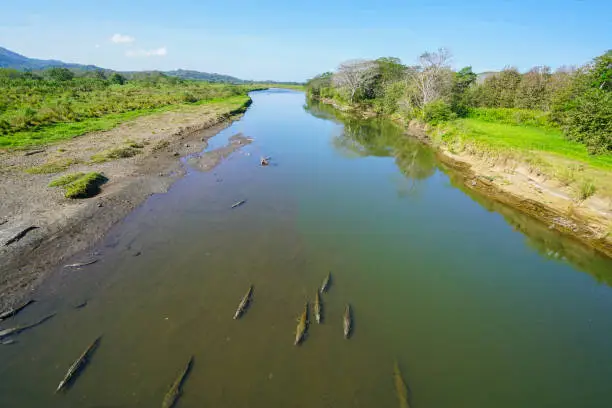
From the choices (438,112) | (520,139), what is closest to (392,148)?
(438,112)

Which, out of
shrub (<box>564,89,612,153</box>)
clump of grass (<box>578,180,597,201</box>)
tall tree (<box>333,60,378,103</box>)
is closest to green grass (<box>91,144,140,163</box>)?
clump of grass (<box>578,180,597,201</box>)

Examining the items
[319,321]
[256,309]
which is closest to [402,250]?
[319,321]

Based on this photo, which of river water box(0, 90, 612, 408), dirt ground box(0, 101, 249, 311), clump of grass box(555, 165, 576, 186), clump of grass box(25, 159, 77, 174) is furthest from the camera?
clump of grass box(25, 159, 77, 174)

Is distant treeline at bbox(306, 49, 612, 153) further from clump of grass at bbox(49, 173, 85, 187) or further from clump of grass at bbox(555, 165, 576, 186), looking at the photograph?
clump of grass at bbox(49, 173, 85, 187)

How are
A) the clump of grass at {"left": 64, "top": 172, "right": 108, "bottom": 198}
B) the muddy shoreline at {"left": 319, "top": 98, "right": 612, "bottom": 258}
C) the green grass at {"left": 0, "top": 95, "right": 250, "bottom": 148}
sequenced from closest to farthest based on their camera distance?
1. the muddy shoreline at {"left": 319, "top": 98, "right": 612, "bottom": 258}
2. the clump of grass at {"left": 64, "top": 172, "right": 108, "bottom": 198}
3. the green grass at {"left": 0, "top": 95, "right": 250, "bottom": 148}

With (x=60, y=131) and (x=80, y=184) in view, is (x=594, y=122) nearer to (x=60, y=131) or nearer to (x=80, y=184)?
(x=80, y=184)

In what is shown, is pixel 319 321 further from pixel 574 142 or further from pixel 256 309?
pixel 574 142
